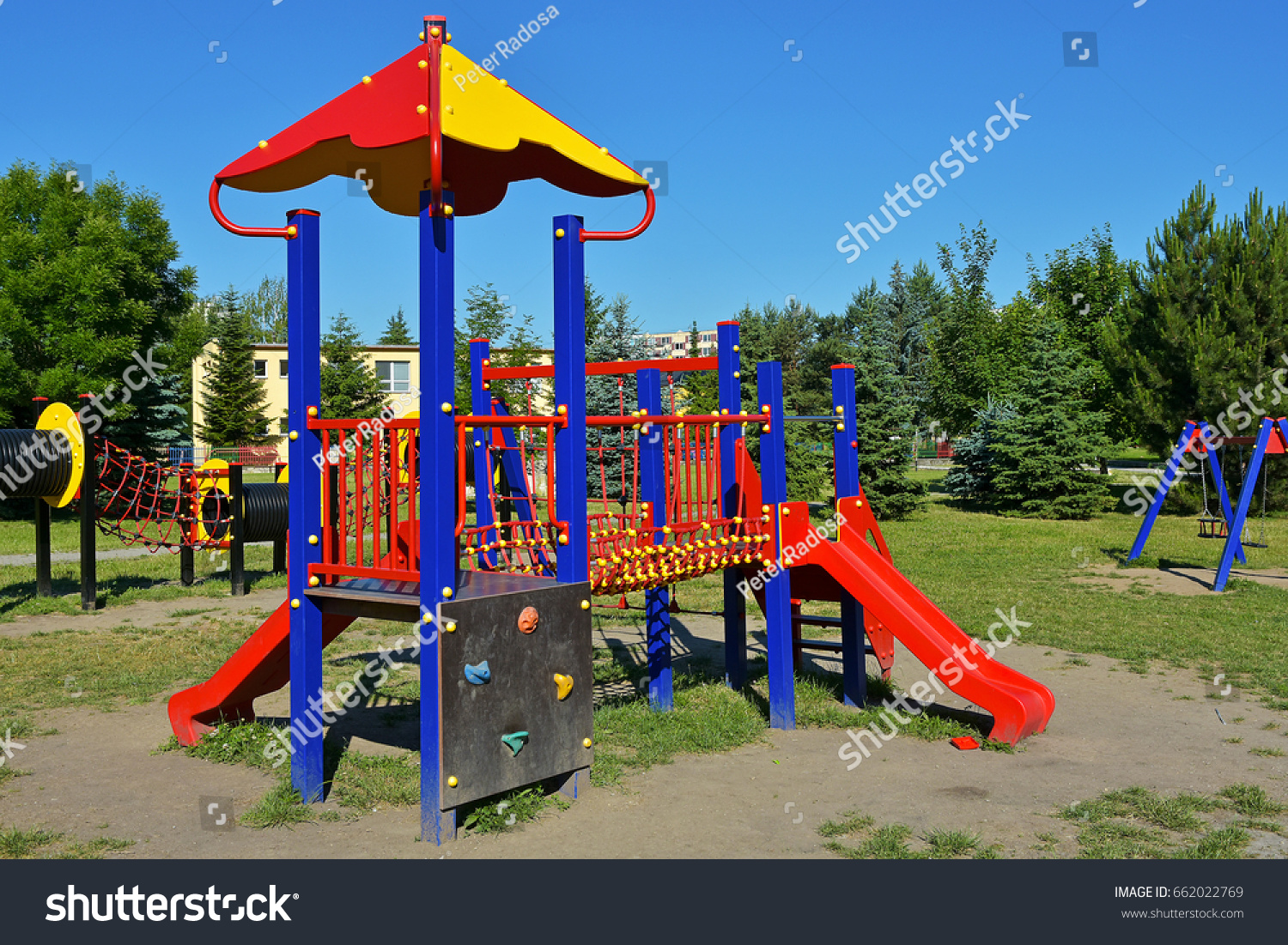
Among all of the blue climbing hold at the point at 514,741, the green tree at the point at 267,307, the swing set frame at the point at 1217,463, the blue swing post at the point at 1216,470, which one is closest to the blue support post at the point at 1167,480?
the swing set frame at the point at 1217,463

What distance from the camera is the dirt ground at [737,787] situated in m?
4.55

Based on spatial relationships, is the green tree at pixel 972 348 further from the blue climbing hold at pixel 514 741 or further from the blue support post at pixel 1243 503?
the blue climbing hold at pixel 514 741

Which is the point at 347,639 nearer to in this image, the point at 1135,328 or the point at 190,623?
the point at 190,623

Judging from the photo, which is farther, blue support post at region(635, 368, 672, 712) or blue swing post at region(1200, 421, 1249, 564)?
blue swing post at region(1200, 421, 1249, 564)

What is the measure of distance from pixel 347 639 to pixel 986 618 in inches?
266

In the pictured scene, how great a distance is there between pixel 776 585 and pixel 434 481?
3006 mm

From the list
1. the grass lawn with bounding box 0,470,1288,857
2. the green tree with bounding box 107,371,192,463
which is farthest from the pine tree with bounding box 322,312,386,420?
the grass lawn with bounding box 0,470,1288,857

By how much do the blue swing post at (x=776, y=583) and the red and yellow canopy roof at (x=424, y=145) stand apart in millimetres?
1719

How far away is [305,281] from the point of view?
16.7 feet

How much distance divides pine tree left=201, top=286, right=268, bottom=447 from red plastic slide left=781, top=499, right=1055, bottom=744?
4492cm

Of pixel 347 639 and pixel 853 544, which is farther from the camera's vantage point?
pixel 347 639

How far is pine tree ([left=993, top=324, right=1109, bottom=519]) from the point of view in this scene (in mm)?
23125

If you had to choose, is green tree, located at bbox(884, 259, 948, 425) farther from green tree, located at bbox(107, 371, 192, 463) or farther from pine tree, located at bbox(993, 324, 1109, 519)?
green tree, located at bbox(107, 371, 192, 463)

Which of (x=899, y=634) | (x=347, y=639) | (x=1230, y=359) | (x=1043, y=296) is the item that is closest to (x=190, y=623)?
(x=347, y=639)
